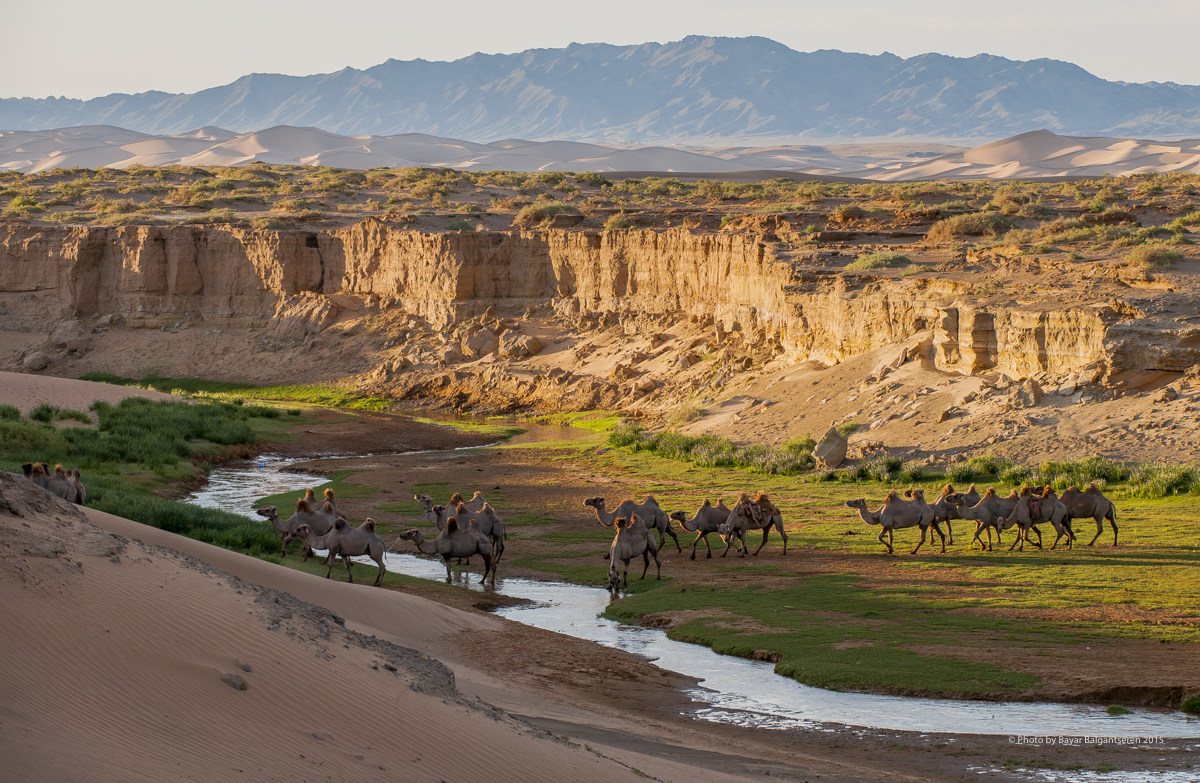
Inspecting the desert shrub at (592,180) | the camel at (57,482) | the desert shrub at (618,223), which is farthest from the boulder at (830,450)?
the desert shrub at (592,180)

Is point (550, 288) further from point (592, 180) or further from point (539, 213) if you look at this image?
point (592, 180)

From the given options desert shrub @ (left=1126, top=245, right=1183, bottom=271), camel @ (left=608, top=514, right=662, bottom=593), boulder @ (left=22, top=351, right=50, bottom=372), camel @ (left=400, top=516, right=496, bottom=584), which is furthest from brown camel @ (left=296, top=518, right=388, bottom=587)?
boulder @ (left=22, top=351, right=50, bottom=372)

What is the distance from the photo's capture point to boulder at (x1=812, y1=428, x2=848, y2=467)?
27312mm

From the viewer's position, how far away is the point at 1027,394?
90.0 ft

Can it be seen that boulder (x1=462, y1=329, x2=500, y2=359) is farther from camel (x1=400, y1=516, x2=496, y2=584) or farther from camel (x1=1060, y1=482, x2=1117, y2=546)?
camel (x1=1060, y1=482, x2=1117, y2=546)

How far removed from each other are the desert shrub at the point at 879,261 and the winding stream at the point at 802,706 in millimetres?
23917

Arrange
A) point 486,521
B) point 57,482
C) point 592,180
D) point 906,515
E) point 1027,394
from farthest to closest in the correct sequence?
point 592,180, point 1027,394, point 486,521, point 906,515, point 57,482

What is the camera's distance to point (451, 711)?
8.89 m

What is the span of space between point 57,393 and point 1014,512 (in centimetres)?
3227

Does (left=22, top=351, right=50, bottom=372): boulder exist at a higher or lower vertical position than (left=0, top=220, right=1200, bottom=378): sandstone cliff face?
lower

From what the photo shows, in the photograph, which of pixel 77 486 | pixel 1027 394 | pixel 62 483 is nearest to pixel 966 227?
pixel 1027 394

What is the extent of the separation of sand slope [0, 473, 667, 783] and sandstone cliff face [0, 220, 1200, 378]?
22010mm

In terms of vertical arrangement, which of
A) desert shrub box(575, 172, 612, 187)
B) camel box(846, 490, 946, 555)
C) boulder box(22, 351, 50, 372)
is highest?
desert shrub box(575, 172, 612, 187)

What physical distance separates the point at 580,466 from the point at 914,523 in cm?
1391
